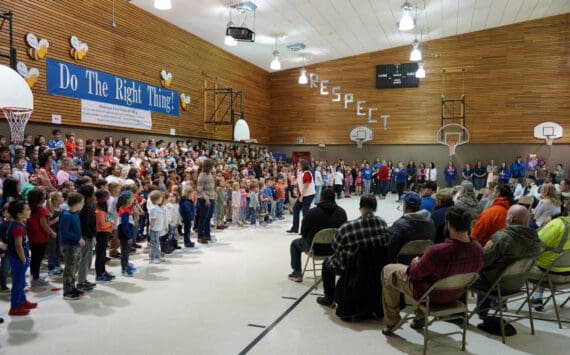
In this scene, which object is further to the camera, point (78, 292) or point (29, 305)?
point (78, 292)

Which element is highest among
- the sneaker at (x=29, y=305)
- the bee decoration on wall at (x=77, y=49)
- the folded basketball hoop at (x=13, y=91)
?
the bee decoration on wall at (x=77, y=49)

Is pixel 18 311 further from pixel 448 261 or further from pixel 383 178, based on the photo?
pixel 383 178

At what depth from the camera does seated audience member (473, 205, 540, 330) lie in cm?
342

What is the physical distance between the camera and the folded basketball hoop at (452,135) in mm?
18438

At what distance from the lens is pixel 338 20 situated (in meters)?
14.6

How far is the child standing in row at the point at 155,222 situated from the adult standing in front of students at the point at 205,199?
56.3 inches

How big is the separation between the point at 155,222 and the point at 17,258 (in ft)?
6.66

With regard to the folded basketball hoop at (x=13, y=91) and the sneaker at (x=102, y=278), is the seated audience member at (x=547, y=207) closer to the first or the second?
the sneaker at (x=102, y=278)

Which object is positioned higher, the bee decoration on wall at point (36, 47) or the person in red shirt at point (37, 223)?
the bee decoration on wall at point (36, 47)

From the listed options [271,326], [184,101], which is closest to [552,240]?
[271,326]

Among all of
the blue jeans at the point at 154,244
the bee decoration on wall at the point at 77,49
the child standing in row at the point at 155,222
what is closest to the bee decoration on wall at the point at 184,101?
the bee decoration on wall at the point at 77,49

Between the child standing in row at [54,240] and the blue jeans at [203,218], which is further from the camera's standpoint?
the blue jeans at [203,218]

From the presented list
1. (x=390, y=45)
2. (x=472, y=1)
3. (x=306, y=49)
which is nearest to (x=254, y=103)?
(x=306, y=49)

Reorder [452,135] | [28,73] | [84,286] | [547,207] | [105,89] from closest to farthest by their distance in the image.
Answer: [84,286] < [547,207] < [28,73] < [105,89] < [452,135]
